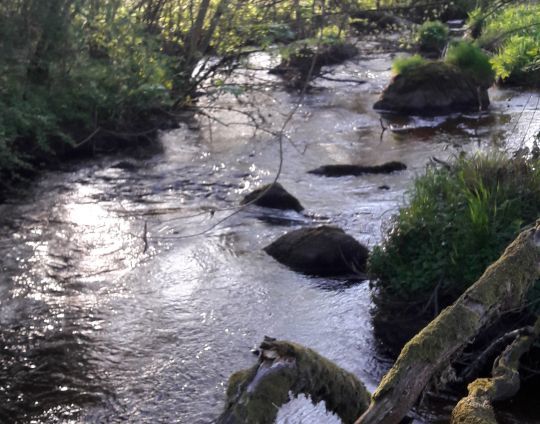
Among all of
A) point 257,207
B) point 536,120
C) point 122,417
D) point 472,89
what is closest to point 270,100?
point 472,89

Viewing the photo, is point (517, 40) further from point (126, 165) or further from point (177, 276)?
point (177, 276)

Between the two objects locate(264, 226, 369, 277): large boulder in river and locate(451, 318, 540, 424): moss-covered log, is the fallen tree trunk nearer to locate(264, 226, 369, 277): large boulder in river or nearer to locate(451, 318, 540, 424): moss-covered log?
locate(451, 318, 540, 424): moss-covered log

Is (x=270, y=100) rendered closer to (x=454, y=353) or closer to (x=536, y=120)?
(x=536, y=120)

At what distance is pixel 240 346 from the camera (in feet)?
25.2

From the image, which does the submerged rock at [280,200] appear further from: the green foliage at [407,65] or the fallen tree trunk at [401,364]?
the fallen tree trunk at [401,364]

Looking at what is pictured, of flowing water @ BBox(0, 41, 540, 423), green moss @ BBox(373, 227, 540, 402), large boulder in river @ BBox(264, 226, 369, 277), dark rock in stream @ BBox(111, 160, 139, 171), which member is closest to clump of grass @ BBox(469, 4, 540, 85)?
flowing water @ BBox(0, 41, 540, 423)

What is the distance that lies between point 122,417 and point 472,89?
43.0ft

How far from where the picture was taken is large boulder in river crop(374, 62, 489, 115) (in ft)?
58.0

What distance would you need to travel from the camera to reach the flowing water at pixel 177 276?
7.01 metres

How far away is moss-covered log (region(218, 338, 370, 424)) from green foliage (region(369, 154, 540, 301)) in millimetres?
4229

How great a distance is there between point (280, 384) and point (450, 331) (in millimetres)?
557

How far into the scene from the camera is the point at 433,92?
58.4 feet

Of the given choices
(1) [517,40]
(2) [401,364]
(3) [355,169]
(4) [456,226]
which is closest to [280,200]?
(3) [355,169]

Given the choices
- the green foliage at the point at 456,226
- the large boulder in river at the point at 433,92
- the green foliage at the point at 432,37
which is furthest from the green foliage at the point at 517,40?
the green foliage at the point at 432,37
